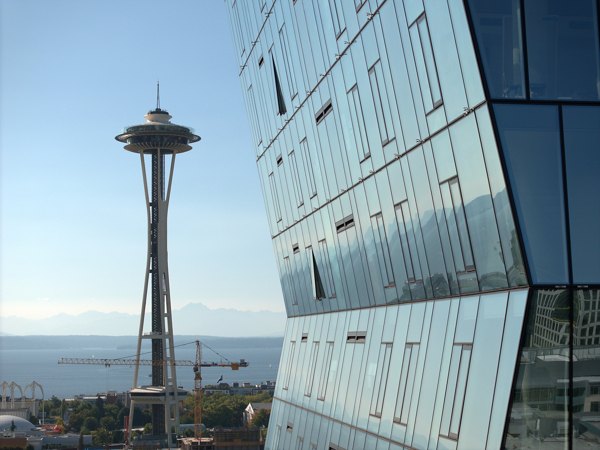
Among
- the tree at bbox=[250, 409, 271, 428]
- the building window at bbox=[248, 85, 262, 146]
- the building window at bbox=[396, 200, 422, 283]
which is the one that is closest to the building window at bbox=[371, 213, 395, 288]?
the building window at bbox=[396, 200, 422, 283]

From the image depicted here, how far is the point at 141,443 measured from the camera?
518 feet

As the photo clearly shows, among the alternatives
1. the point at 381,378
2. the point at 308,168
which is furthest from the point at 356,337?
the point at 308,168

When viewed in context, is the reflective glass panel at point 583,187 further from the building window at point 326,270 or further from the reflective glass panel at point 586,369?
the building window at point 326,270

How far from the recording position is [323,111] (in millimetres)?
21281

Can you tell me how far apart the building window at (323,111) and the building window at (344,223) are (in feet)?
6.68

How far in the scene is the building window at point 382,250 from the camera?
58.5 ft

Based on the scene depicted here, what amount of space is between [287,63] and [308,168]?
2555 millimetres

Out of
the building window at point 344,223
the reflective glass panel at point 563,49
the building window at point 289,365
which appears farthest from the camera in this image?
the building window at point 289,365

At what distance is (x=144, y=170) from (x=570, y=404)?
5632 inches

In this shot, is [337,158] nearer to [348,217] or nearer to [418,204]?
[348,217]

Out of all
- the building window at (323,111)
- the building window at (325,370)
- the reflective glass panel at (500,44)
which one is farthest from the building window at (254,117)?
the reflective glass panel at (500,44)

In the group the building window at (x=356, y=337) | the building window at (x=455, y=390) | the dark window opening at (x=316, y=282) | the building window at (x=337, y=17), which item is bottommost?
the building window at (x=455, y=390)

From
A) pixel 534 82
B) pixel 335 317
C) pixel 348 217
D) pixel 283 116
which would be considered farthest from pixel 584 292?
pixel 283 116

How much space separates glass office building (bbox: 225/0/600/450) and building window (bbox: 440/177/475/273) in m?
0.04
